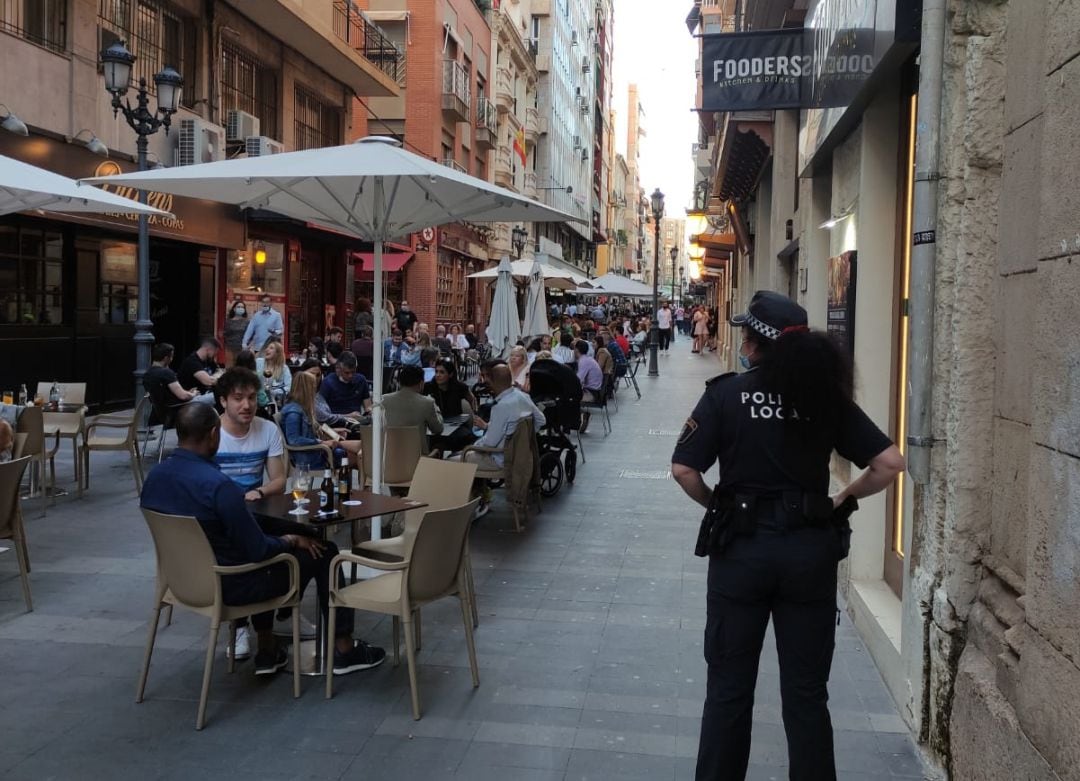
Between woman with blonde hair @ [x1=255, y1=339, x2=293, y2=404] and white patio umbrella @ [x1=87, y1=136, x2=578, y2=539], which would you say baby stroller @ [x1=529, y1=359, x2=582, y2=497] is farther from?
white patio umbrella @ [x1=87, y1=136, x2=578, y2=539]

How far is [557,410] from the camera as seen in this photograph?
11062 mm

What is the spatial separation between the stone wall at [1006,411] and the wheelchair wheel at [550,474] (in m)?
5.68

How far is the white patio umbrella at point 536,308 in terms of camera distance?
1656cm

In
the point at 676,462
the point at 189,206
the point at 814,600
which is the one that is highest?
the point at 189,206

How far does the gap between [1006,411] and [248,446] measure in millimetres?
3941

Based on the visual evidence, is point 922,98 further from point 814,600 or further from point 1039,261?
point 814,600

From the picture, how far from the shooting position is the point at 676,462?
348 centimetres

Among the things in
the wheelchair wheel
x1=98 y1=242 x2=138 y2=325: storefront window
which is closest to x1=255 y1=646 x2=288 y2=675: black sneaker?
the wheelchair wheel

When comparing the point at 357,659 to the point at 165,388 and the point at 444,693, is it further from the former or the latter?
the point at 165,388

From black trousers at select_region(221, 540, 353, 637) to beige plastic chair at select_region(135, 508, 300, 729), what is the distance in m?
0.04

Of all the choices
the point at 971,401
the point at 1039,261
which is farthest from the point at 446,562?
the point at 1039,261

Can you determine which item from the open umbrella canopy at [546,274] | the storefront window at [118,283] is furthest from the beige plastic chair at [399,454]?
the storefront window at [118,283]

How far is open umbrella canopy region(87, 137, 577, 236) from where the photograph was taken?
5.88 meters

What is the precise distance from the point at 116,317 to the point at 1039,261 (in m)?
15.8
